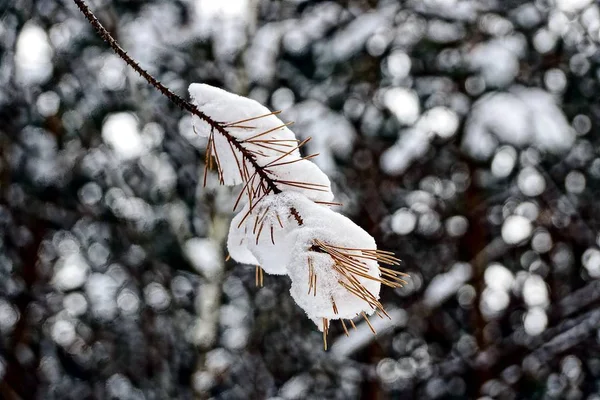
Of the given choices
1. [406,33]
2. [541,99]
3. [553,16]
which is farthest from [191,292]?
[553,16]

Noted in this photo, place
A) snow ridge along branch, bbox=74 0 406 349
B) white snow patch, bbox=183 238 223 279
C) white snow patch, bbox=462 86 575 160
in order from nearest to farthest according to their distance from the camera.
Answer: snow ridge along branch, bbox=74 0 406 349 → white snow patch, bbox=183 238 223 279 → white snow patch, bbox=462 86 575 160

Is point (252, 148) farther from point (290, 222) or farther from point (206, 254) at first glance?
point (206, 254)

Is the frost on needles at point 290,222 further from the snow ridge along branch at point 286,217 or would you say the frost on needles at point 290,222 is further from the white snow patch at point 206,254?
the white snow patch at point 206,254

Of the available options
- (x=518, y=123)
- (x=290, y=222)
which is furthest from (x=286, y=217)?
(x=518, y=123)

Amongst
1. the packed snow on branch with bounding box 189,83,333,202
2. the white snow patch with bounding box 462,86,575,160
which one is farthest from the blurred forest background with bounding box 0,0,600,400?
the packed snow on branch with bounding box 189,83,333,202

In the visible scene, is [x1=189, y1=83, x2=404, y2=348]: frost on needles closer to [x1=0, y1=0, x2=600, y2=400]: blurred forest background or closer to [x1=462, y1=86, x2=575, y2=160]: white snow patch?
[x1=0, y1=0, x2=600, y2=400]: blurred forest background

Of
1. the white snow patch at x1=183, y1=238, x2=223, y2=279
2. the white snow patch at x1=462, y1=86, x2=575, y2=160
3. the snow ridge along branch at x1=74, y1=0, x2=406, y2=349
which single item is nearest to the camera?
the snow ridge along branch at x1=74, y1=0, x2=406, y2=349
